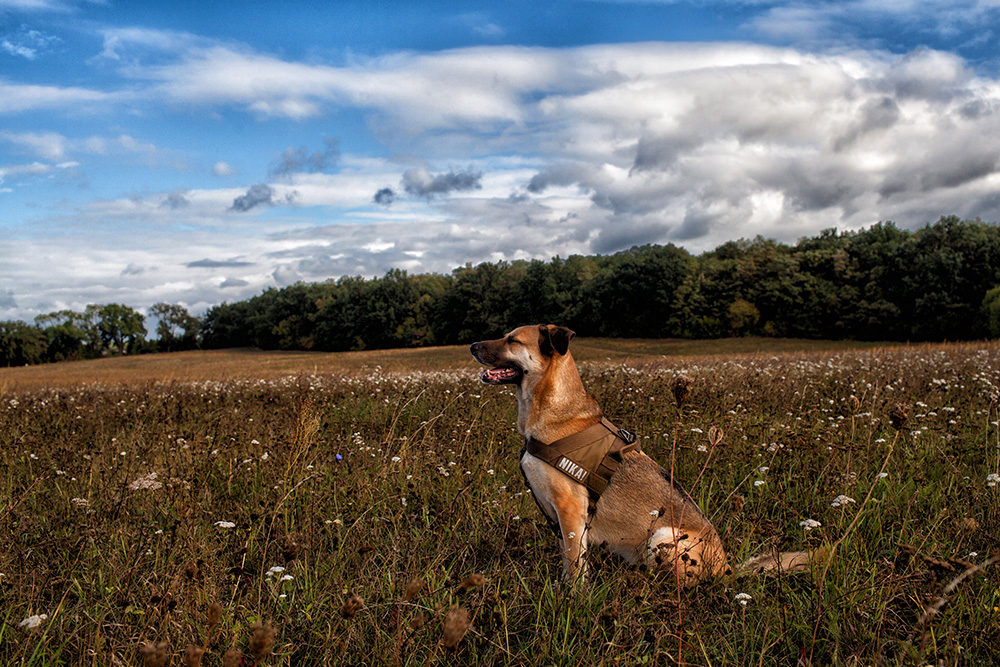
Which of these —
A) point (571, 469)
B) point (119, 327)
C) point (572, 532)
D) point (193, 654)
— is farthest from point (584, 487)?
point (119, 327)

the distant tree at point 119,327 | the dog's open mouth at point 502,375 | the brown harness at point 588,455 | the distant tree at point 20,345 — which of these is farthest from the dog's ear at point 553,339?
the distant tree at point 119,327

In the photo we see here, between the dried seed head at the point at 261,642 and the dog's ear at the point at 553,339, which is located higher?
the dog's ear at the point at 553,339

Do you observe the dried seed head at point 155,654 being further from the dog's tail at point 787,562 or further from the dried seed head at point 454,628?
the dog's tail at point 787,562

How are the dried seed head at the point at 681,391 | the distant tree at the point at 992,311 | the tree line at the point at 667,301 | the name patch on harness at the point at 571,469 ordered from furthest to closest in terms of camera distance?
the tree line at the point at 667,301 < the distant tree at the point at 992,311 < the name patch on harness at the point at 571,469 < the dried seed head at the point at 681,391

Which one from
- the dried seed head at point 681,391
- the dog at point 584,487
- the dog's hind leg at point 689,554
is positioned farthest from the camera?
the dog at point 584,487

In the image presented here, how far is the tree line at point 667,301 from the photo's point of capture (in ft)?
195

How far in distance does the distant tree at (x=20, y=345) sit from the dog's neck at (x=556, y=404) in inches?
4142

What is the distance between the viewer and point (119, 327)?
338ft

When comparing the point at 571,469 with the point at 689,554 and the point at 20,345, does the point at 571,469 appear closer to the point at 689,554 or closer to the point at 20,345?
the point at 689,554

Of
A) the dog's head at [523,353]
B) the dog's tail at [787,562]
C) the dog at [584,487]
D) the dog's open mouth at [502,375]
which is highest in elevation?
the dog's head at [523,353]

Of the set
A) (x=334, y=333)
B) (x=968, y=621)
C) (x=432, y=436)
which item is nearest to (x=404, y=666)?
(x=968, y=621)

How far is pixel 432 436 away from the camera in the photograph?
6867mm

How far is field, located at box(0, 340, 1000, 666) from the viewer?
265cm

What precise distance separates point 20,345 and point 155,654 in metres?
109
